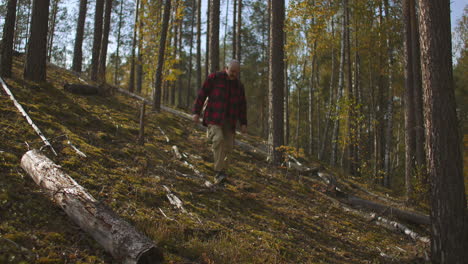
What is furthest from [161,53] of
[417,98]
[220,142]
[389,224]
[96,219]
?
[96,219]

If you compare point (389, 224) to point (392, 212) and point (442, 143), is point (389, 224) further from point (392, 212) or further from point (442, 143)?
point (442, 143)

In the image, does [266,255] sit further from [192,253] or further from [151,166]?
[151,166]

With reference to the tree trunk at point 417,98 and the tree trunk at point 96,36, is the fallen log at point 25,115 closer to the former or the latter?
the tree trunk at point 96,36

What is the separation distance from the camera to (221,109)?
582cm

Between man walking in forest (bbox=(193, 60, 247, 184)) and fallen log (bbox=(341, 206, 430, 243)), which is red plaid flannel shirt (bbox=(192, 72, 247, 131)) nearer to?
man walking in forest (bbox=(193, 60, 247, 184))

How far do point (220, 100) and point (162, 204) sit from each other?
7.44 ft

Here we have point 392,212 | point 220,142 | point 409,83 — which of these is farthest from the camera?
point 409,83

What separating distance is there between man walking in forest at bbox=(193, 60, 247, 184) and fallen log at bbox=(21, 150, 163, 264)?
2.66m

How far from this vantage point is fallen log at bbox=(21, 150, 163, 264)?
2.76m

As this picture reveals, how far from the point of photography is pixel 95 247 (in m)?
2.96

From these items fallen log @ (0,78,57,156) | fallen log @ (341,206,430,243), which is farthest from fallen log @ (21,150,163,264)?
fallen log @ (341,206,430,243)

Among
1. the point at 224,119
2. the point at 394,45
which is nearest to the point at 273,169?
the point at 224,119

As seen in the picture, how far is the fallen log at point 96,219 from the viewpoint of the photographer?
9.06 ft

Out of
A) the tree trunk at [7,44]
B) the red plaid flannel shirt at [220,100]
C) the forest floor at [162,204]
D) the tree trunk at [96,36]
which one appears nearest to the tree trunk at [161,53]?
the forest floor at [162,204]
